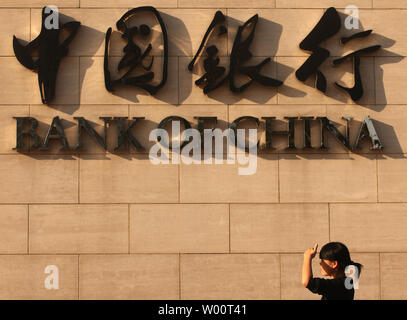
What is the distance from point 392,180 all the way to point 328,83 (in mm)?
1727

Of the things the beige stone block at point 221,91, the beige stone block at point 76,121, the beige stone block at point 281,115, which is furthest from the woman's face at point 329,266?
the beige stone block at point 76,121

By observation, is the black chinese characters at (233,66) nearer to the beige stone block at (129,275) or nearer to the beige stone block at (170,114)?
the beige stone block at (170,114)

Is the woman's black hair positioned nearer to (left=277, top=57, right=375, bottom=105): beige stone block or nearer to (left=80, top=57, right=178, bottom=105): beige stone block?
(left=277, top=57, right=375, bottom=105): beige stone block

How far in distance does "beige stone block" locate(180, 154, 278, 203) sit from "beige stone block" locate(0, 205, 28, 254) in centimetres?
236

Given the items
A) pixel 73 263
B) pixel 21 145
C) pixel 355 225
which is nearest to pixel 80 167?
pixel 21 145

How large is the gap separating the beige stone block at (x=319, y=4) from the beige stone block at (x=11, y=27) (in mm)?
3806

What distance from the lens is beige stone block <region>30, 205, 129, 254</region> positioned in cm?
773

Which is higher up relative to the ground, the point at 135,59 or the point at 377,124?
the point at 135,59

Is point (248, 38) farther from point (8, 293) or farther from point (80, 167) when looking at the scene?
point (8, 293)

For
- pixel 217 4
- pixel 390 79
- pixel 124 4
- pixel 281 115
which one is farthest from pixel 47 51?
pixel 390 79

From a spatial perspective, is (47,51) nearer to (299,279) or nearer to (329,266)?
(299,279)

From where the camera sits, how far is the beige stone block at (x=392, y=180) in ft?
25.8

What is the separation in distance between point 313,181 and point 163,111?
8.06 feet

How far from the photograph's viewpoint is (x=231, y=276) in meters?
7.74
